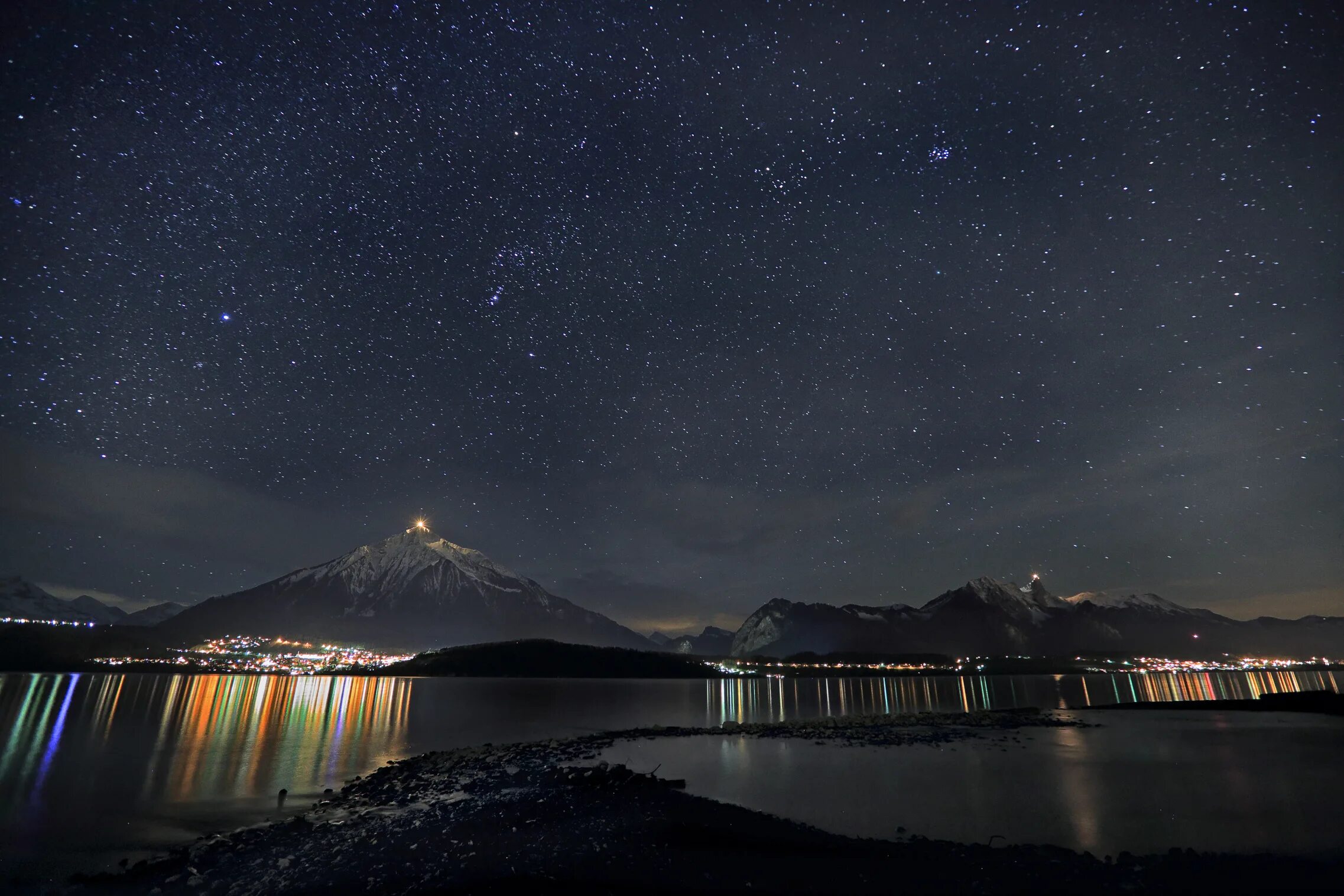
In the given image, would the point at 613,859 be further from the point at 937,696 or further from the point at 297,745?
the point at 937,696

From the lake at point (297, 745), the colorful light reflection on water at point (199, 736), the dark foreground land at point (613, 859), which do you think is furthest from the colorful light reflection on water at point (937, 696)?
the dark foreground land at point (613, 859)

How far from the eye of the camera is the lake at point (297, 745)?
28.0 meters

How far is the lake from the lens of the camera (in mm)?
28000

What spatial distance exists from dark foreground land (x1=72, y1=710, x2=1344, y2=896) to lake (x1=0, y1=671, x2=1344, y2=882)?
3666 millimetres

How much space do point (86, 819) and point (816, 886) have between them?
3629cm

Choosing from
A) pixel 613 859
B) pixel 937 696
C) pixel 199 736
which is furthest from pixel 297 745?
pixel 937 696

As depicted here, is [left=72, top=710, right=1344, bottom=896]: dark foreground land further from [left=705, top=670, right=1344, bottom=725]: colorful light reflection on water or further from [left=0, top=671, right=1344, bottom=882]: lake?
[left=705, top=670, right=1344, bottom=725]: colorful light reflection on water

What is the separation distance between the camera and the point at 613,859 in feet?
59.2

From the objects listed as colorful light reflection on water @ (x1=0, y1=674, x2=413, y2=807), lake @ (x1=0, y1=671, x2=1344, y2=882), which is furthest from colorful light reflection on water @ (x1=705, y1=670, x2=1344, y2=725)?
colorful light reflection on water @ (x1=0, y1=674, x2=413, y2=807)

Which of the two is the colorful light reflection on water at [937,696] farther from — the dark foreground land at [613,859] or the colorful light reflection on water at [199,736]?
the dark foreground land at [613,859]

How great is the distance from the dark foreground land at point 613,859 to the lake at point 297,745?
3.67 m

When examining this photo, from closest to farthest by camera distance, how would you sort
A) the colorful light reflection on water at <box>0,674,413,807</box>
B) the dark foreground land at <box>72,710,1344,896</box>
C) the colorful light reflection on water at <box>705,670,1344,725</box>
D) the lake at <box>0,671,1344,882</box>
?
the dark foreground land at <box>72,710,1344,896</box> → the lake at <box>0,671,1344,882</box> → the colorful light reflection on water at <box>0,674,413,807</box> → the colorful light reflection on water at <box>705,670,1344,725</box>

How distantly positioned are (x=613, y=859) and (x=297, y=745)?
51.6 meters

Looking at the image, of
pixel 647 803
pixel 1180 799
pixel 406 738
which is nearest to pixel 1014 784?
pixel 1180 799
